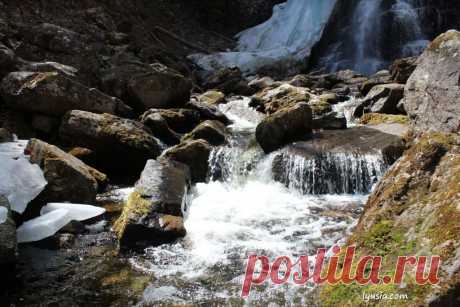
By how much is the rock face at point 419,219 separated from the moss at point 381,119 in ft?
27.7

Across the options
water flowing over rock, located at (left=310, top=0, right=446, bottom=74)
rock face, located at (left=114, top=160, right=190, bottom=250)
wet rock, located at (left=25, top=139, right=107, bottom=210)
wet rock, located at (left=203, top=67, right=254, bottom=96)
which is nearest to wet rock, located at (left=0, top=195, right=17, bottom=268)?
rock face, located at (left=114, top=160, right=190, bottom=250)

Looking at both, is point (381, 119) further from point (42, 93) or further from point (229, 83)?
point (229, 83)

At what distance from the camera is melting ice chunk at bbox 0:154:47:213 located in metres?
6.68

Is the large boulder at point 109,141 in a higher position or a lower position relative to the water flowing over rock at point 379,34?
lower

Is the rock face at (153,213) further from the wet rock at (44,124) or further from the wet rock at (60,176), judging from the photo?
the wet rock at (44,124)

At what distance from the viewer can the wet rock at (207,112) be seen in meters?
16.6

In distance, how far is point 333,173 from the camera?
10.3 metres

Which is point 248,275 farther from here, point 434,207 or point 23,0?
point 23,0

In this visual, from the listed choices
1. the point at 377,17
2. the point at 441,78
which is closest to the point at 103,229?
the point at 441,78

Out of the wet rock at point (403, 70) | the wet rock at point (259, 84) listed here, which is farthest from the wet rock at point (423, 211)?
the wet rock at point (259, 84)

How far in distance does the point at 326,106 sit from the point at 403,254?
1136cm

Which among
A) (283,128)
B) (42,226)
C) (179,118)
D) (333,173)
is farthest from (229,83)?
(42,226)

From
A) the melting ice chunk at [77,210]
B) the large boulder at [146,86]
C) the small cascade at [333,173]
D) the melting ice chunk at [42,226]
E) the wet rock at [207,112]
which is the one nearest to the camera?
the melting ice chunk at [42,226]

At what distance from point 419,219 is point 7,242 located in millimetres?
4986
